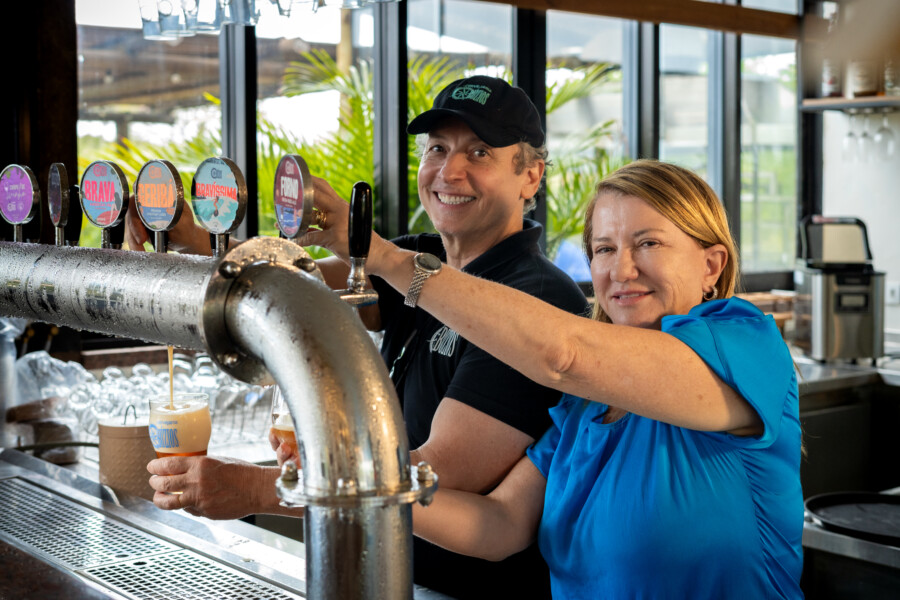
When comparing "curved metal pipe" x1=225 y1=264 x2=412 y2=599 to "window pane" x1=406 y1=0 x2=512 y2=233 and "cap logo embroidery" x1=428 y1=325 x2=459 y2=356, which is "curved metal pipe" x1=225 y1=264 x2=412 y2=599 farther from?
"window pane" x1=406 y1=0 x2=512 y2=233

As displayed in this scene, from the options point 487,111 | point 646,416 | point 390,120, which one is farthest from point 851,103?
point 646,416

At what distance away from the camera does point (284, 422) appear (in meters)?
1.40

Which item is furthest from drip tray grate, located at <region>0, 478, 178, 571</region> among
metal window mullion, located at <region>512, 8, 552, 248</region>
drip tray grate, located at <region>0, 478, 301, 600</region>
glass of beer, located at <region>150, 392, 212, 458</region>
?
metal window mullion, located at <region>512, 8, 552, 248</region>

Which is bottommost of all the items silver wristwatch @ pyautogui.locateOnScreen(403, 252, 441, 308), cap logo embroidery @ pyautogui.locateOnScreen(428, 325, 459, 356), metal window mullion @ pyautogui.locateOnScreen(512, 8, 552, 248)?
cap logo embroidery @ pyautogui.locateOnScreen(428, 325, 459, 356)

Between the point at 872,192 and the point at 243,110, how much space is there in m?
3.60

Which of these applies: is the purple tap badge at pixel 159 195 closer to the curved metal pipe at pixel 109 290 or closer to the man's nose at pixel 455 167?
the curved metal pipe at pixel 109 290

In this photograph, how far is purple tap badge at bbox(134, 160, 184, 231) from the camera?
96 cm

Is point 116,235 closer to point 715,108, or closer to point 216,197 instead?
point 216,197

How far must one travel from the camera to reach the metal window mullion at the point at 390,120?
3723 millimetres

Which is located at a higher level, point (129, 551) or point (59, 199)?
point (59, 199)

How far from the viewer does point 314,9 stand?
1.82 m

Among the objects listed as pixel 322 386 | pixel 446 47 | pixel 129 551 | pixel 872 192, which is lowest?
pixel 129 551

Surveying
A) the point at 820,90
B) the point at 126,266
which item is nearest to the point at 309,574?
the point at 126,266

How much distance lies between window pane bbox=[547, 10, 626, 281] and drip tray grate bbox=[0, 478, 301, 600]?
3.12 metres
